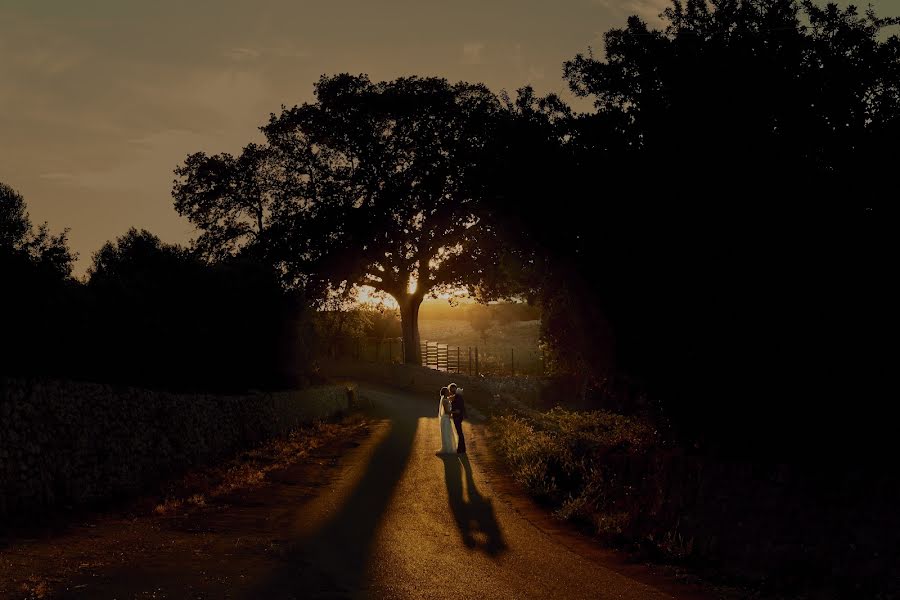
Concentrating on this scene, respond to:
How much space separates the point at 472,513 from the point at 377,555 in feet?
13.3

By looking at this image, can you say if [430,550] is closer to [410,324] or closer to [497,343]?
[410,324]

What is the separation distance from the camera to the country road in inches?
363

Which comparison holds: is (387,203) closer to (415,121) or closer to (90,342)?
(415,121)

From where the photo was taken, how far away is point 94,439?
1530 cm

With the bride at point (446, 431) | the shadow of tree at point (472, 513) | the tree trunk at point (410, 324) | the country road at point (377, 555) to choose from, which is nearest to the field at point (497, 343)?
the tree trunk at point (410, 324)

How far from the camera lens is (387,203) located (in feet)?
152

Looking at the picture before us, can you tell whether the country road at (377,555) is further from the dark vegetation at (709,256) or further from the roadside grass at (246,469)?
the dark vegetation at (709,256)

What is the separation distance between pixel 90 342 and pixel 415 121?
100ft

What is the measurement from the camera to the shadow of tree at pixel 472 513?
40.6ft

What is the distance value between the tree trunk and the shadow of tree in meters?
30.7

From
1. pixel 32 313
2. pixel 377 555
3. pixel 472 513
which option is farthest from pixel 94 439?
pixel 472 513

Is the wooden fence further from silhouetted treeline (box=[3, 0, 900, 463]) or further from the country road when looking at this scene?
the country road

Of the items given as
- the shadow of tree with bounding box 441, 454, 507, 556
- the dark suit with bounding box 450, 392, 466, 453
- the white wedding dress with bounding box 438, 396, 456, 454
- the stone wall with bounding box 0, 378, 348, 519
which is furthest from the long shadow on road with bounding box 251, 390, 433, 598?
the stone wall with bounding box 0, 378, 348, 519

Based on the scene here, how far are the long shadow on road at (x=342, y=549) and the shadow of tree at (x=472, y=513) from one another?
1.30 meters
